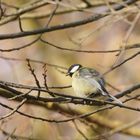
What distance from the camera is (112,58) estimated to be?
8.28 metres

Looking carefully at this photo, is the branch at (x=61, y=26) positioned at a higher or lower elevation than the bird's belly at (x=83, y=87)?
higher

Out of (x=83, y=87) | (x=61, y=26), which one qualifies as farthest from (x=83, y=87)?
(x=61, y=26)

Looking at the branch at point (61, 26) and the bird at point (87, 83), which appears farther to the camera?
the bird at point (87, 83)

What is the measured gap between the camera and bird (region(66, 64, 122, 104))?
4.26m

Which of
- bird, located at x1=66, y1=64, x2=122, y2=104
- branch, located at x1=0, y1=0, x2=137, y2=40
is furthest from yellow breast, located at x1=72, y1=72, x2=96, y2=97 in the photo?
branch, located at x1=0, y1=0, x2=137, y2=40

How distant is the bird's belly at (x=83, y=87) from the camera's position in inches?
170

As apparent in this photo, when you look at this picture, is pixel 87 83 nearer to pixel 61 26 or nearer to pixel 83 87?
pixel 83 87

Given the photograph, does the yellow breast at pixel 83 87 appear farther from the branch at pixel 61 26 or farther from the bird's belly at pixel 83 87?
the branch at pixel 61 26

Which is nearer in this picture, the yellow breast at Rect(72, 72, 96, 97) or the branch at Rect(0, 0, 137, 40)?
Result: the branch at Rect(0, 0, 137, 40)

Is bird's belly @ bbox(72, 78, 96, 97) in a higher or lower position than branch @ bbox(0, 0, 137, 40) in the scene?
lower

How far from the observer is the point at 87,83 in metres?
4.40

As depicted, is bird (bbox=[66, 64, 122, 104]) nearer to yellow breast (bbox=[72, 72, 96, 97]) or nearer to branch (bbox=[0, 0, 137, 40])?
yellow breast (bbox=[72, 72, 96, 97])

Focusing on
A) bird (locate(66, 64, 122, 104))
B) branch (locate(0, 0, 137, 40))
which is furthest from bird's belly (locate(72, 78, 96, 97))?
branch (locate(0, 0, 137, 40))

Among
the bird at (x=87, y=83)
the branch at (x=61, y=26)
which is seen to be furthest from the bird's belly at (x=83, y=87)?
the branch at (x=61, y=26)
